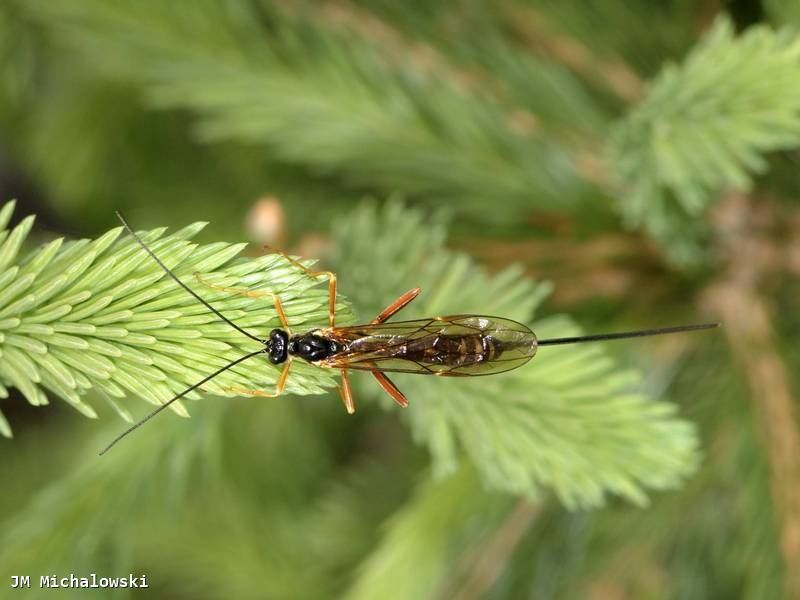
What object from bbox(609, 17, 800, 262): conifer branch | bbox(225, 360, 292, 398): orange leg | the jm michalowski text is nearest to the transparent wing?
bbox(225, 360, 292, 398): orange leg

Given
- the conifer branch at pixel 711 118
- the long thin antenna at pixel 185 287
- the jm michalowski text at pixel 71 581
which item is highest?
the conifer branch at pixel 711 118

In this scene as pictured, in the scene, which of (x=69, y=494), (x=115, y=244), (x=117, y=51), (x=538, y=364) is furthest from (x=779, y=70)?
(x=69, y=494)

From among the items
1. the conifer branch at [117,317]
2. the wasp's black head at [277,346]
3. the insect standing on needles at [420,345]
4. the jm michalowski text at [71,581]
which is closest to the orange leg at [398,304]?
the insect standing on needles at [420,345]

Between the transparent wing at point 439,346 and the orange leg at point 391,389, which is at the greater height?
the transparent wing at point 439,346

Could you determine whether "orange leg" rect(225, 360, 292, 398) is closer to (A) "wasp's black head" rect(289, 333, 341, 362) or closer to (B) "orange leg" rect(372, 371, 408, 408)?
(A) "wasp's black head" rect(289, 333, 341, 362)

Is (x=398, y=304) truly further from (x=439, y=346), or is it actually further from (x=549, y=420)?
(x=549, y=420)

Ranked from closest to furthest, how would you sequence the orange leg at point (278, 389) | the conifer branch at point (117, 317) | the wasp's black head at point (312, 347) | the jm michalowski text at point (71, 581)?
the conifer branch at point (117, 317), the orange leg at point (278, 389), the wasp's black head at point (312, 347), the jm michalowski text at point (71, 581)

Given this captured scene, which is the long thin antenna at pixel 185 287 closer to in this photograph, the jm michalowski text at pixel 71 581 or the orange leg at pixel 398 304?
the orange leg at pixel 398 304

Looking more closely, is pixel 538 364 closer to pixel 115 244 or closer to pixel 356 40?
pixel 115 244
